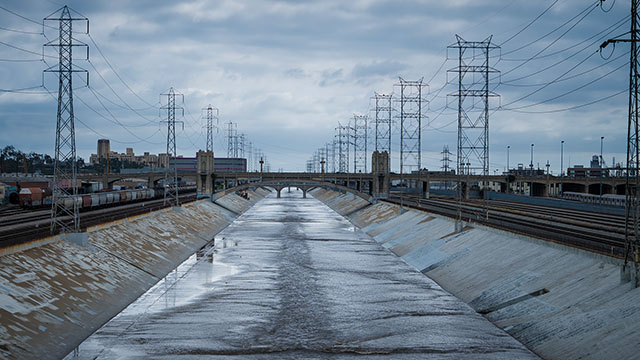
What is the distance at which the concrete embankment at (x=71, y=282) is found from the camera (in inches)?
1275

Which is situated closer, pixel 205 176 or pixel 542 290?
pixel 542 290

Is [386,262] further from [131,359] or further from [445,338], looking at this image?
[131,359]

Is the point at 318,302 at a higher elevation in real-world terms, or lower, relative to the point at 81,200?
lower

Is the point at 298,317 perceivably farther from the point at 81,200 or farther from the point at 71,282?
the point at 81,200

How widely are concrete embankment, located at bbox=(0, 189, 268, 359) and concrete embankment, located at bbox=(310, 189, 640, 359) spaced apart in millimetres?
27216

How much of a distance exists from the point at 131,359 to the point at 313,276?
29.2 meters

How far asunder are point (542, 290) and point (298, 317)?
16992mm

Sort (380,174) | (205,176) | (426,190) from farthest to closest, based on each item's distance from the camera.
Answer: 1. (426,190)
2. (380,174)
3. (205,176)

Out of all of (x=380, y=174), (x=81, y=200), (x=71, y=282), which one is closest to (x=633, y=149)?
(x=71, y=282)

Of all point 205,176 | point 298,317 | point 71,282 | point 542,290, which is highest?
point 205,176

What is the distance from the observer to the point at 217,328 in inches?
1542

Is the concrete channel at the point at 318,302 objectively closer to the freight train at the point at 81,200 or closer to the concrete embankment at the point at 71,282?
the concrete embankment at the point at 71,282

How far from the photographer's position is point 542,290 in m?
39.6

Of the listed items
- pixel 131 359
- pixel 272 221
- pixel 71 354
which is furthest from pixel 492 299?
pixel 272 221
